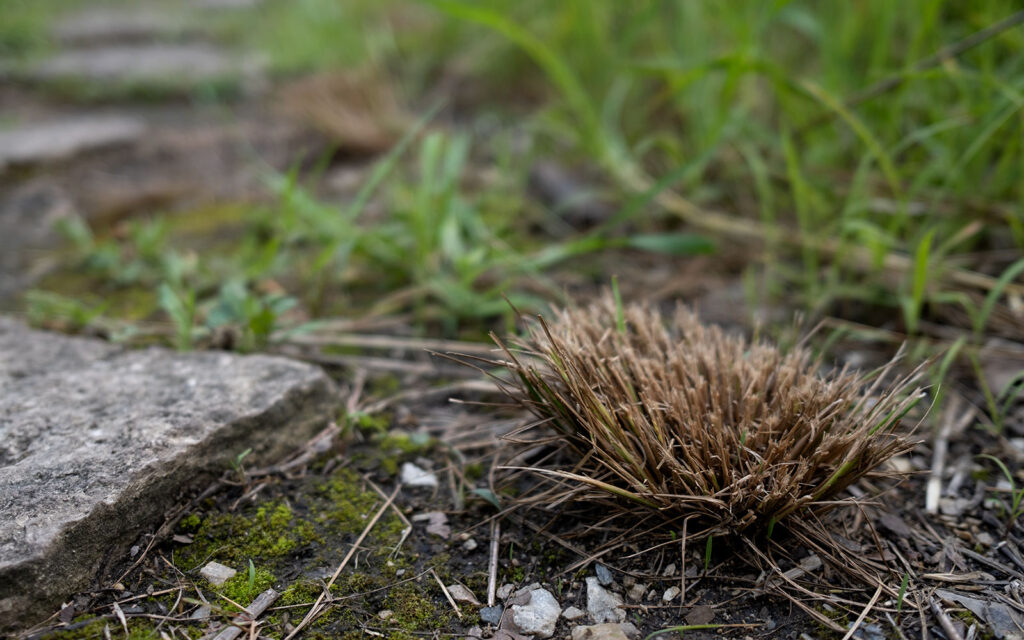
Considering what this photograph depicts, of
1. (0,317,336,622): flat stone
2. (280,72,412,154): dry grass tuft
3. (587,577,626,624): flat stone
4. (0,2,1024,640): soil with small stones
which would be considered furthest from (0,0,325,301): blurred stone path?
(587,577,626,624): flat stone

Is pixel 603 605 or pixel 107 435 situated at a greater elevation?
pixel 107 435

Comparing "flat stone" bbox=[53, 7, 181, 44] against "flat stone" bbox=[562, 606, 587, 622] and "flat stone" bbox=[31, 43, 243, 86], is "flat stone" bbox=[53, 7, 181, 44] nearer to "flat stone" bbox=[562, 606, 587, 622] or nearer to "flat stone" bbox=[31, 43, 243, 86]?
"flat stone" bbox=[31, 43, 243, 86]

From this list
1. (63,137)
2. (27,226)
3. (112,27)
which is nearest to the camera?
(27,226)

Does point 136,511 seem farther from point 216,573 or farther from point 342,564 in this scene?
point 342,564

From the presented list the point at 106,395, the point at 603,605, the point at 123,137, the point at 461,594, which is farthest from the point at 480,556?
the point at 123,137

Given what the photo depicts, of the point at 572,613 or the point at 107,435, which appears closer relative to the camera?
the point at 572,613

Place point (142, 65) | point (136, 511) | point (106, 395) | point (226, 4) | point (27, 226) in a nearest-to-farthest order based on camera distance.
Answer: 1. point (136, 511)
2. point (106, 395)
3. point (27, 226)
4. point (142, 65)
5. point (226, 4)

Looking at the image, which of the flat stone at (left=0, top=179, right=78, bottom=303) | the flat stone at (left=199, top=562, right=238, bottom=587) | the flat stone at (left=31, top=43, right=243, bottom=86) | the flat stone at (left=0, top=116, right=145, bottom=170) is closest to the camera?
the flat stone at (left=199, top=562, right=238, bottom=587)
